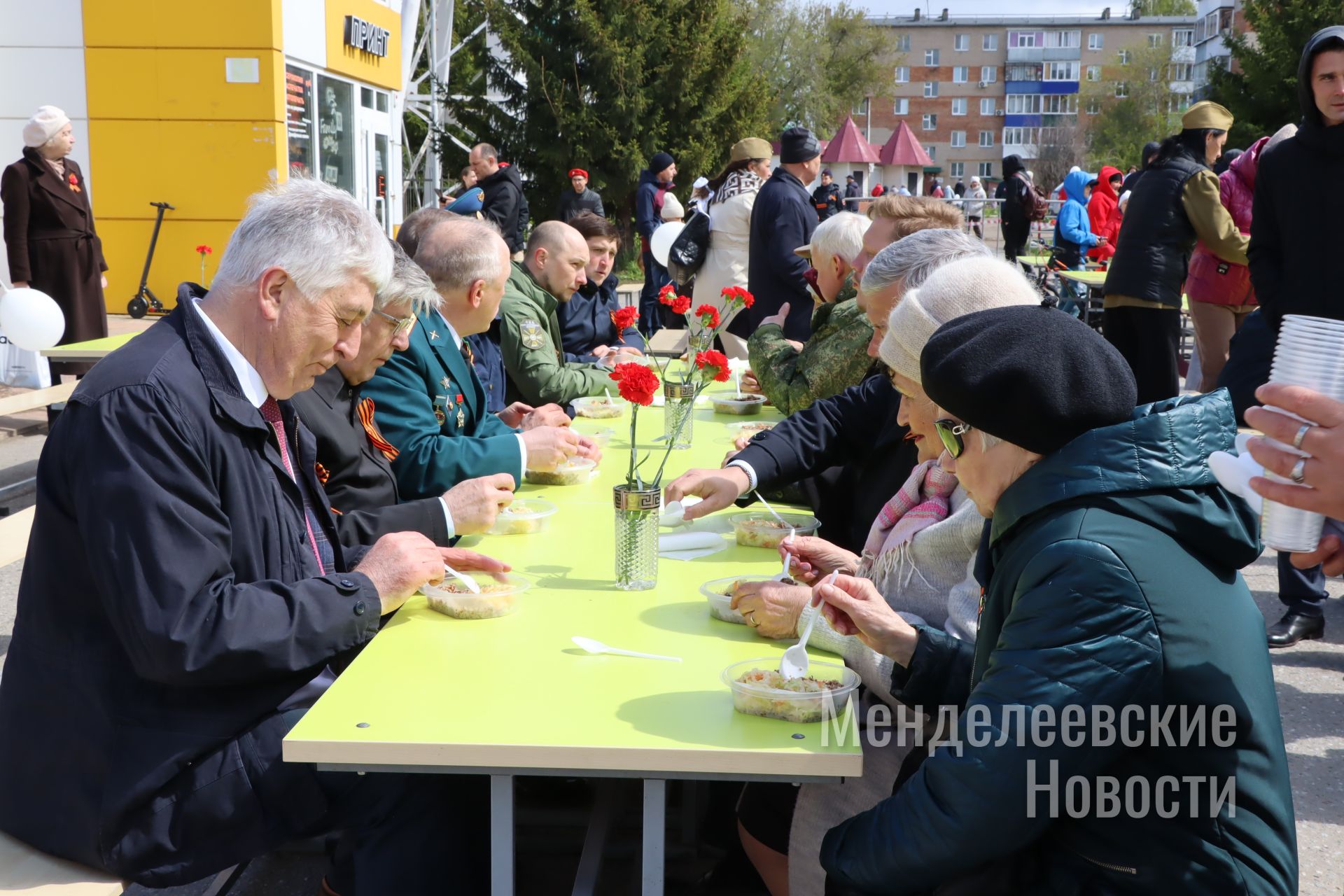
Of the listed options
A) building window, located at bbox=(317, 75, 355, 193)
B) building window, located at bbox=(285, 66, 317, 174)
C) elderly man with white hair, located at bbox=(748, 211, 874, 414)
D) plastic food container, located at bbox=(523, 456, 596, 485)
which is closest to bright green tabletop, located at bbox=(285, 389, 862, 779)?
plastic food container, located at bbox=(523, 456, 596, 485)

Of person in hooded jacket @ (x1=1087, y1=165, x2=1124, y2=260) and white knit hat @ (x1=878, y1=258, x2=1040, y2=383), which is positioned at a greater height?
person in hooded jacket @ (x1=1087, y1=165, x2=1124, y2=260)

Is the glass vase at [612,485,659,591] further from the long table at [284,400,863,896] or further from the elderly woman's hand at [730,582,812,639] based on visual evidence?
the elderly woman's hand at [730,582,812,639]

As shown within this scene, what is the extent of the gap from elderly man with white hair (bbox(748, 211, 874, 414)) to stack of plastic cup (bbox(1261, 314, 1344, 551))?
7.76 ft

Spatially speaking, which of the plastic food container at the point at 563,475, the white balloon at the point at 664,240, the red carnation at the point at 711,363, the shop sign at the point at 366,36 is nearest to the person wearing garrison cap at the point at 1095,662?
the red carnation at the point at 711,363

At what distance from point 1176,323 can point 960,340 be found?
629 centimetres

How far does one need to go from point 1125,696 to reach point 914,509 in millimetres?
1026

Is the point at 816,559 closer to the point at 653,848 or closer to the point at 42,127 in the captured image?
the point at 653,848

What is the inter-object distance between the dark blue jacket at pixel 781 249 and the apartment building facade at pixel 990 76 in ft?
296

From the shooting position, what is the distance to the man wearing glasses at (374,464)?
2809 mm

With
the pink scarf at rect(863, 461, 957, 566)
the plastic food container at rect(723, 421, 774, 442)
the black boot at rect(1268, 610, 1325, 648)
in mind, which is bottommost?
the black boot at rect(1268, 610, 1325, 648)

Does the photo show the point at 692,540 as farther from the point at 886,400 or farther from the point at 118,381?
the point at 118,381

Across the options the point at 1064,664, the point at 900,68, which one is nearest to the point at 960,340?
the point at 1064,664

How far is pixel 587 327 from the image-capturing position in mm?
6672

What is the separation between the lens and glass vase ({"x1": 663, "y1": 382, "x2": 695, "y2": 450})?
3844 millimetres
